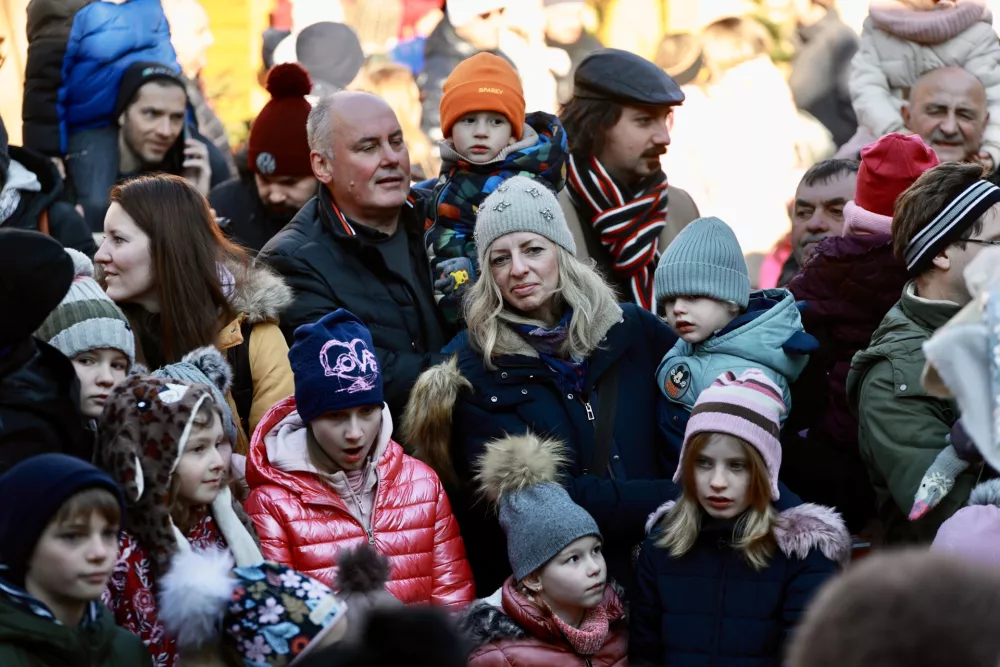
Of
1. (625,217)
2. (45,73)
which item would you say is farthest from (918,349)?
(45,73)

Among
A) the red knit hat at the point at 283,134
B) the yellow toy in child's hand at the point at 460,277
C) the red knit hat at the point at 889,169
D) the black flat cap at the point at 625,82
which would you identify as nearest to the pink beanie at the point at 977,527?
the red knit hat at the point at 889,169

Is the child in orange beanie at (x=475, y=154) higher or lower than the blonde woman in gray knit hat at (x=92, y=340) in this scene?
higher

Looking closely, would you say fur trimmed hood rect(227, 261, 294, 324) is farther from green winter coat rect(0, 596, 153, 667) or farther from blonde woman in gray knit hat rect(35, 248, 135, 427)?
green winter coat rect(0, 596, 153, 667)

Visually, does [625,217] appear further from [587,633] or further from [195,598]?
[195,598]

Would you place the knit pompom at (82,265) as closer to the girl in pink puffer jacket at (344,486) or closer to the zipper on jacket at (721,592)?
the girl in pink puffer jacket at (344,486)

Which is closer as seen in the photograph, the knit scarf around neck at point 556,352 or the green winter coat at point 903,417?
the green winter coat at point 903,417

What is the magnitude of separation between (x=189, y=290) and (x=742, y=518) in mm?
1992

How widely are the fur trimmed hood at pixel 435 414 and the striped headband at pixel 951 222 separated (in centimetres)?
150

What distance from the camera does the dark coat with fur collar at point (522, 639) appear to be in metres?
4.70

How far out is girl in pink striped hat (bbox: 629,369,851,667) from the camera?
458 cm

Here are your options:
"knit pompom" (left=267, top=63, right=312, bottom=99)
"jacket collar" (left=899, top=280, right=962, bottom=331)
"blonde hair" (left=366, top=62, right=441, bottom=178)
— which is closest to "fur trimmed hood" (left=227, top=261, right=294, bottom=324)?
"knit pompom" (left=267, top=63, right=312, bottom=99)

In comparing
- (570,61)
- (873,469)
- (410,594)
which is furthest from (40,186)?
(570,61)

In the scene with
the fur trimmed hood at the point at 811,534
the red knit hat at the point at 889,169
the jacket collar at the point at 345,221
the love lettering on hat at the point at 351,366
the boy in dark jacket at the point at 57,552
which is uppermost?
the red knit hat at the point at 889,169

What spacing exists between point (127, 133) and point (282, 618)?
3745mm
